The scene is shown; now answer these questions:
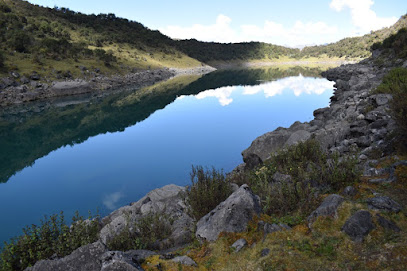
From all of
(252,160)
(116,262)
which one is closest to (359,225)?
(116,262)

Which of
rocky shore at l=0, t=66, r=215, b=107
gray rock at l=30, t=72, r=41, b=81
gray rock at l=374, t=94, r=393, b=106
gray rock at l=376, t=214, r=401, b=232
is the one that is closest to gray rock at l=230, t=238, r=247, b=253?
gray rock at l=376, t=214, r=401, b=232

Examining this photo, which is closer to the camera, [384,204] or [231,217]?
[384,204]

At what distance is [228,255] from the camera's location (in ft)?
20.6

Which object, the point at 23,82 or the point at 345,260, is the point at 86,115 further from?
the point at 345,260

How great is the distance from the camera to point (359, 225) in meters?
5.63

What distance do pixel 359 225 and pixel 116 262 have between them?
5.48 meters

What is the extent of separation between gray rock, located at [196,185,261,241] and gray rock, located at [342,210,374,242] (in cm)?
241

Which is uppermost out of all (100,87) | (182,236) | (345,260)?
(100,87)

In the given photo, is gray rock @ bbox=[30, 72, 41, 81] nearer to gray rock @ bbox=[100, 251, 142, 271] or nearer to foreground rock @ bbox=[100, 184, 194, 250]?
foreground rock @ bbox=[100, 184, 194, 250]

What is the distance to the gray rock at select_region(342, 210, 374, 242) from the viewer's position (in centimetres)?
551

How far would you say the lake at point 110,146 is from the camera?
57.2 ft

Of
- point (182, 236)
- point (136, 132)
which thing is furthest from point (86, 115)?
point (182, 236)

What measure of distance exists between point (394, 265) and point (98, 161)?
23.5 metres

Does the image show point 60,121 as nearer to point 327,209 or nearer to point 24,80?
point 24,80
